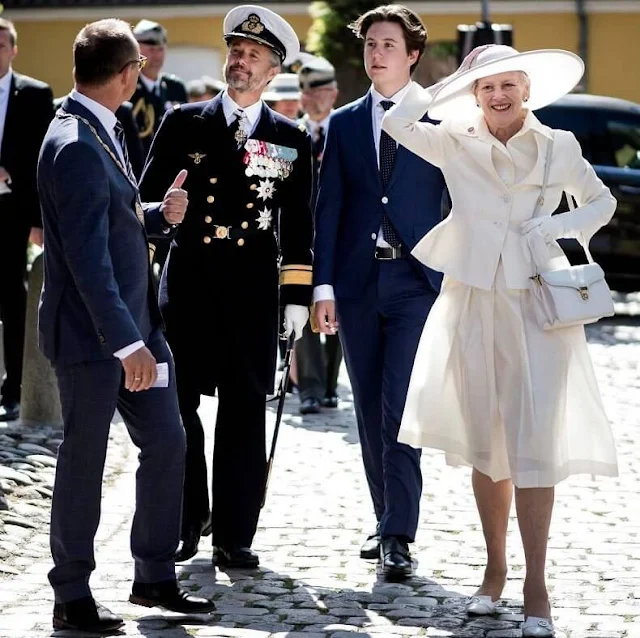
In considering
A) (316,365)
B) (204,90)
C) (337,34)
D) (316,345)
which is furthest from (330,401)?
(337,34)

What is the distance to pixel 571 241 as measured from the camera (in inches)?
621

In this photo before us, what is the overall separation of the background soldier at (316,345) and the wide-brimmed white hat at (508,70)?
463 centimetres

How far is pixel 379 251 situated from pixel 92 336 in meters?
1.65

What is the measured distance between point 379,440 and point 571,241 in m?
9.20

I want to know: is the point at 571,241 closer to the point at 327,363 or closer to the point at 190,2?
the point at 327,363

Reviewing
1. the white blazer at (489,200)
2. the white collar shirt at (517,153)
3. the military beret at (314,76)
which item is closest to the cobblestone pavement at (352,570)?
the white blazer at (489,200)

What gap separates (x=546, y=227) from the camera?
5.72 m

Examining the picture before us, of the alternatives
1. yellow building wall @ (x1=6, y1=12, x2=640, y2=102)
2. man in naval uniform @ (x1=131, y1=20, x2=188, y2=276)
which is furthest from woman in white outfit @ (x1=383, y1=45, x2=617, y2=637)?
yellow building wall @ (x1=6, y1=12, x2=640, y2=102)

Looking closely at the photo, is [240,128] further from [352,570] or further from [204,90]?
[204,90]

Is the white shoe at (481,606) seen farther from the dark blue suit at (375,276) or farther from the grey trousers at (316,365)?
the grey trousers at (316,365)

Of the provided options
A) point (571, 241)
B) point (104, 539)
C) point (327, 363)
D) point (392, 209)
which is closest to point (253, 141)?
point (392, 209)

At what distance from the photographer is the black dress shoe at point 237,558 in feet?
21.5

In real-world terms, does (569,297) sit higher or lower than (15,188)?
lower

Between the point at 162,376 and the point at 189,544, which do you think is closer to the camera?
the point at 162,376
